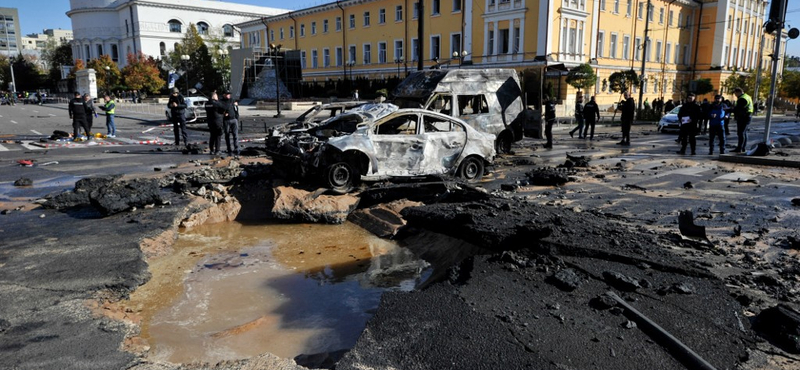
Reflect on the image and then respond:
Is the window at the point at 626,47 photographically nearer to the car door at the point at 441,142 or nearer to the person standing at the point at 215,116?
the person standing at the point at 215,116

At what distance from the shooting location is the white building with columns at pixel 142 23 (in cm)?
9025

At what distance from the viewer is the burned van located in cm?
1394

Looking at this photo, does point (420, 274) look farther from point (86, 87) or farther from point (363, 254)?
point (86, 87)

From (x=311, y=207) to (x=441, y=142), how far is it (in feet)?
9.62

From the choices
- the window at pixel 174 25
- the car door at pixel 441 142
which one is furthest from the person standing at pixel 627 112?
the window at pixel 174 25

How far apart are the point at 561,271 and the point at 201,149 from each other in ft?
42.6

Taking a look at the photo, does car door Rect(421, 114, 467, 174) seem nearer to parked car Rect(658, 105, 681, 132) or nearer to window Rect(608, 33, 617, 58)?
parked car Rect(658, 105, 681, 132)

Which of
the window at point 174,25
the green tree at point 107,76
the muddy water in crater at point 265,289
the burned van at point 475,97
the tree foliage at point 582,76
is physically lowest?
the muddy water in crater at point 265,289

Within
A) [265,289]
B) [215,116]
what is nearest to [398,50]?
[215,116]

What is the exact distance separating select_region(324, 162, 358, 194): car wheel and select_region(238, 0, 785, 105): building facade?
106 feet

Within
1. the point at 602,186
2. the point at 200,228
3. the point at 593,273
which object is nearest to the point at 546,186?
the point at 602,186

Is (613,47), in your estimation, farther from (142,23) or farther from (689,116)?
(142,23)

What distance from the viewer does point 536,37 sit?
134 ft

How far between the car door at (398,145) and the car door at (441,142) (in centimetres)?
15
